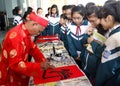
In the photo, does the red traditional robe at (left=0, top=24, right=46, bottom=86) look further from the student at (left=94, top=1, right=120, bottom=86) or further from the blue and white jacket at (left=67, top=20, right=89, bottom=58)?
the blue and white jacket at (left=67, top=20, right=89, bottom=58)

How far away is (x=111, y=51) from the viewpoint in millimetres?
1756

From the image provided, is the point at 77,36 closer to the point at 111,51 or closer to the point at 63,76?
the point at 63,76

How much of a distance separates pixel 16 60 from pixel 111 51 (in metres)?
0.82

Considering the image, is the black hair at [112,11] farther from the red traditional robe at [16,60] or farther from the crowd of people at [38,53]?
the red traditional robe at [16,60]

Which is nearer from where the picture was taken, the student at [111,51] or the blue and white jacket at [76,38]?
the student at [111,51]

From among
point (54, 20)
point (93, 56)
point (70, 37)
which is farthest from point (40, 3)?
point (93, 56)

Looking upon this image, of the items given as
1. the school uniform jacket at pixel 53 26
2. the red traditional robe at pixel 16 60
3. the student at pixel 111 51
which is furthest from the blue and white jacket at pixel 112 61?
the school uniform jacket at pixel 53 26

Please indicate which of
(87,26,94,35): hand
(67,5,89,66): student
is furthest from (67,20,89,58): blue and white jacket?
(87,26,94,35): hand

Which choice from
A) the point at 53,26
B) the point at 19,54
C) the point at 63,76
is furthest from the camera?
the point at 53,26

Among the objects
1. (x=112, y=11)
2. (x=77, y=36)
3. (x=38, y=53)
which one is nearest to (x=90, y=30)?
(x=77, y=36)

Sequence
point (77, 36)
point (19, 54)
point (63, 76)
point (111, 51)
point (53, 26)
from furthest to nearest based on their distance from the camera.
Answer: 1. point (53, 26)
2. point (77, 36)
3. point (63, 76)
4. point (19, 54)
5. point (111, 51)

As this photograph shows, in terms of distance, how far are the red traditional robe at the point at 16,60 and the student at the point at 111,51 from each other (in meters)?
0.59

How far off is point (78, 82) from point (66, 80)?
14cm

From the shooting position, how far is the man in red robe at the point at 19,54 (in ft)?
6.06
